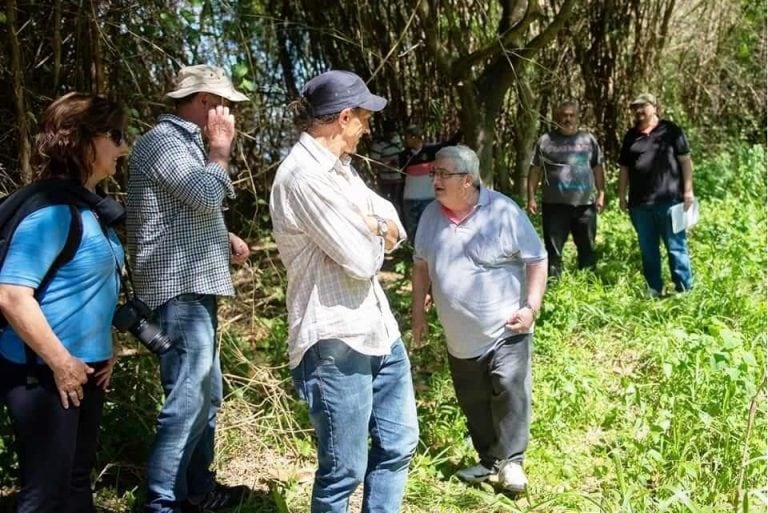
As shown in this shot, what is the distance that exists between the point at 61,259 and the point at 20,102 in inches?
57.6

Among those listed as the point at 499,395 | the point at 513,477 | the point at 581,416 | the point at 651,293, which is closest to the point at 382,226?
the point at 499,395

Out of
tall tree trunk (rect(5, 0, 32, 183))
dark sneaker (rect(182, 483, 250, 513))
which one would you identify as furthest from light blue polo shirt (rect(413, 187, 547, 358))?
tall tree trunk (rect(5, 0, 32, 183))

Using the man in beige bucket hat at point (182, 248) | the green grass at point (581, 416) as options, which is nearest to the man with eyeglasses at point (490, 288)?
the green grass at point (581, 416)

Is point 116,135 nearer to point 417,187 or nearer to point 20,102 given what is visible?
point 20,102

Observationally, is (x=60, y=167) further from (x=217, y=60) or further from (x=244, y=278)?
(x=244, y=278)

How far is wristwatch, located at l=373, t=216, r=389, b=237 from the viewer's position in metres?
2.01

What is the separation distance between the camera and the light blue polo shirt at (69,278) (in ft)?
5.76

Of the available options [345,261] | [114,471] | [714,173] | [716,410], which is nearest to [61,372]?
[345,261]

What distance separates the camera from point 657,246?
15.4 ft

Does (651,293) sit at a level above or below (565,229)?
below

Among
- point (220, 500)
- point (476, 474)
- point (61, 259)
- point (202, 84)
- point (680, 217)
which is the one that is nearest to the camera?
point (61, 259)

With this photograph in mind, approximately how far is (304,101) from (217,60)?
73.1 inches

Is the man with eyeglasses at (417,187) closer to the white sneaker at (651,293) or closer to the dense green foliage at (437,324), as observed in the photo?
the dense green foliage at (437,324)

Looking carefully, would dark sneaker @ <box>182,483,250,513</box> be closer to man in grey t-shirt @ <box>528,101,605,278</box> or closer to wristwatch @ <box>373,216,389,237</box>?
wristwatch @ <box>373,216,389,237</box>
